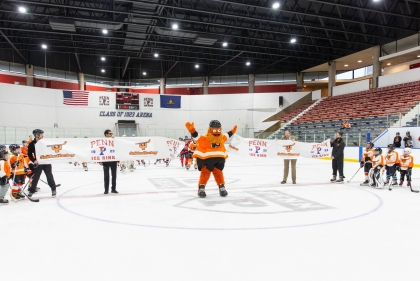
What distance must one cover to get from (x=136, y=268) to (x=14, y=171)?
193 inches

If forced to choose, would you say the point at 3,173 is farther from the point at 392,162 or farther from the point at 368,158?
the point at 392,162

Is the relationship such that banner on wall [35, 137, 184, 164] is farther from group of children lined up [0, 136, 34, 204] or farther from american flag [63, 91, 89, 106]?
american flag [63, 91, 89, 106]

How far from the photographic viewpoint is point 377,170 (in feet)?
25.9

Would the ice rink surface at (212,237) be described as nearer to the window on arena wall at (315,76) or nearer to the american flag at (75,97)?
the american flag at (75,97)

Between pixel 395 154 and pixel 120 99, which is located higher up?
pixel 120 99

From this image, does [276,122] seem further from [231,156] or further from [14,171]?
[14,171]

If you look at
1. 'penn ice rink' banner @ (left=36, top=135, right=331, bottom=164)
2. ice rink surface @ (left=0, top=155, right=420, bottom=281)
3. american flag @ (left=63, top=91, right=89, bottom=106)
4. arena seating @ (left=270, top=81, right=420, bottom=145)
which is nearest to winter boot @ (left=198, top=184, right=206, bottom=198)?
ice rink surface @ (left=0, top=155, right=420, bottom=281)

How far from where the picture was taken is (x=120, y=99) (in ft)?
90.1

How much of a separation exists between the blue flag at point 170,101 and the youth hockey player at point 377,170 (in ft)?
75.0

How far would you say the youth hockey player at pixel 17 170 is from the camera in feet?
20.6

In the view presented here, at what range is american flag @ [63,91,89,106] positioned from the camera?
2591cm

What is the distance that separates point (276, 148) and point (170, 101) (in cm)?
2117

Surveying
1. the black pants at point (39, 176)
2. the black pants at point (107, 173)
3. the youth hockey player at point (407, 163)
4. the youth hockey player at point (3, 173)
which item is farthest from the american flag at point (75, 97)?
the youth hockey player at point (407, 163)

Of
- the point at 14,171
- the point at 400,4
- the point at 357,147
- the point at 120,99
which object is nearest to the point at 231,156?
the point at 357,147
